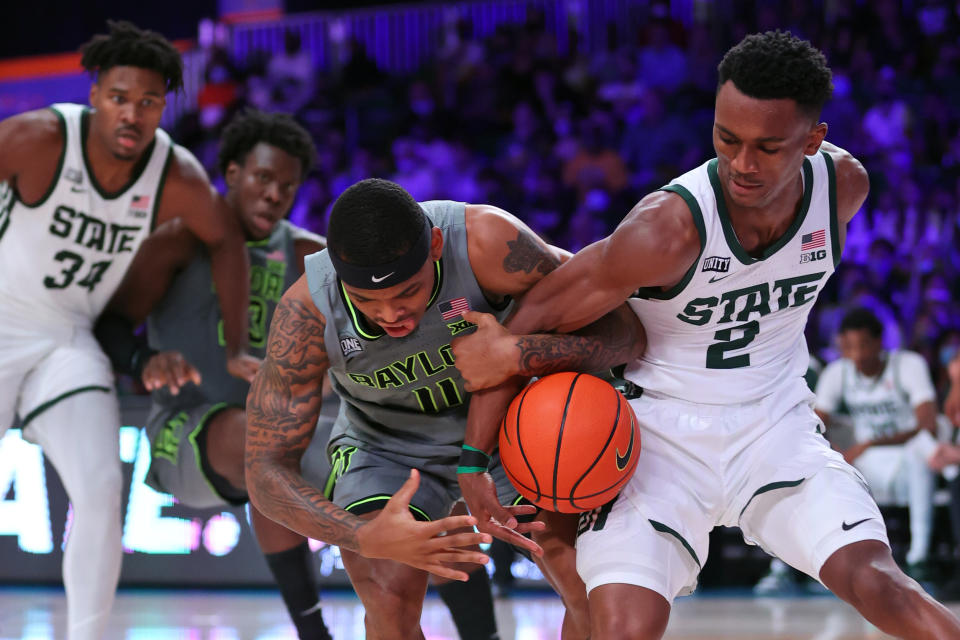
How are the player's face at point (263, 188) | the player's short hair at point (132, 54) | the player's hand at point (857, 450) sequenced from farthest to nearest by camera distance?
the player's hand at point (857, 450) < the player's face at point (263, 188) < the player's short hair at point (132, 54)

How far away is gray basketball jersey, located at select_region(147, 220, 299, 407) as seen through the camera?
484 centimetres

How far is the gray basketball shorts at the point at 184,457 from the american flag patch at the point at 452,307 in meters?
1.80

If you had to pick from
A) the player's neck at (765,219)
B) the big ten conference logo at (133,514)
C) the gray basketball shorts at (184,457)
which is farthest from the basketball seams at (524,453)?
the big ten conference logo at (133,514)

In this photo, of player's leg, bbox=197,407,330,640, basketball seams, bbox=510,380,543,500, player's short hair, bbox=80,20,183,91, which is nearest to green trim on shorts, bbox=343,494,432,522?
basketball seams, bbox=510,380,543,500

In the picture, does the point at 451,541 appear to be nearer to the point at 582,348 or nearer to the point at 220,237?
the point at 582,348

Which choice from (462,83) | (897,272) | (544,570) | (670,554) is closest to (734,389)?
(670,554)

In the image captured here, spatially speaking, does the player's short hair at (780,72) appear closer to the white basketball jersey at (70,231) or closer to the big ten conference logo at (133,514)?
the white basketball jersey at (70,231)

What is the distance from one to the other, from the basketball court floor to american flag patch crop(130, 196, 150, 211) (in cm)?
223

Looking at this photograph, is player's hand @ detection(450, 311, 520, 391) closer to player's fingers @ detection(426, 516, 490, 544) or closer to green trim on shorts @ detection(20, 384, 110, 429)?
player's fingers @ detection(426, 516, 490, 544)

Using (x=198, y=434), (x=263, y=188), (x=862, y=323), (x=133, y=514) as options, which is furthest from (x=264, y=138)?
(x=862, y=323)

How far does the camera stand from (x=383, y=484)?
3203mm

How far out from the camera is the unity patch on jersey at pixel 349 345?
10.4 feet

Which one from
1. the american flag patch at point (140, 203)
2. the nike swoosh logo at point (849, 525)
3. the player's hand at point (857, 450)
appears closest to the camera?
the nike swoosh logo at point (849, 525)

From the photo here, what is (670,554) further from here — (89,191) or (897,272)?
(897,272)
